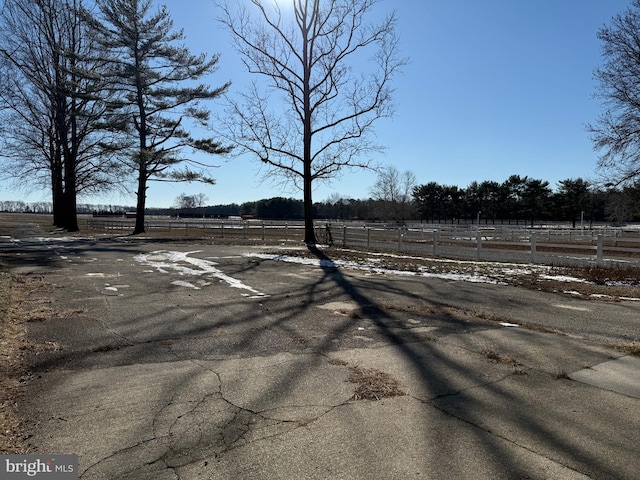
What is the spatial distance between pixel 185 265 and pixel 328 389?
9405mm

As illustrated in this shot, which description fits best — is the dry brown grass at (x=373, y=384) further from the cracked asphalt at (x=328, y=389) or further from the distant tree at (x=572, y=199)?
the distant tree at (x=572, y=199)

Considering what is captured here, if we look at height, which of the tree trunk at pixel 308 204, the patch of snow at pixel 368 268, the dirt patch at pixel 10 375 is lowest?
the dirt patch at pixel 10 375

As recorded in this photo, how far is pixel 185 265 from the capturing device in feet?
40.5

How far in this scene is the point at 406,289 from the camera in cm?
888

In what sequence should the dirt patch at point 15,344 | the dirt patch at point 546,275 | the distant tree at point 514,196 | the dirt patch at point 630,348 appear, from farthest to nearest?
the distant tree at point 514,196 < the dirt patch at point 546,275 < the dirt patch at point 630,348 < the dirt patch at point 15,344

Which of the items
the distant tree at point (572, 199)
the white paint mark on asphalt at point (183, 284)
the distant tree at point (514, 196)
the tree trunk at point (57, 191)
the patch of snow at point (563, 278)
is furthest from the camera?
the distant tree at point (514, 196)

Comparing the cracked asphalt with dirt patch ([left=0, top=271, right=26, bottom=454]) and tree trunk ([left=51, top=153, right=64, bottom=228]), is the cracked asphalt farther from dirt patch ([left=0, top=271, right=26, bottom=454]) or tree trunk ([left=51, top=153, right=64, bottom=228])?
tree trunk ([left=51, top=153, right=64, bottom=228])

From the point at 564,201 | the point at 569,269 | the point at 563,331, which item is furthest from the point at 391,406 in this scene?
the point at 564,201

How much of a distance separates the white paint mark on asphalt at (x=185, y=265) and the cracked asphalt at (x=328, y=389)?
194 cm

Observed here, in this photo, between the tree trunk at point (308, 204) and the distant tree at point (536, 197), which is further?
the distant tree at point (536, 197)

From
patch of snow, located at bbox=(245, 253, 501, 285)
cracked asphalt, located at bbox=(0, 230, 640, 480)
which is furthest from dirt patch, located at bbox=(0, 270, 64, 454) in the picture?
patch of snow, located at bbox=(245, 253, 501, 285)

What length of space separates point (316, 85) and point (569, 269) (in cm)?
1351

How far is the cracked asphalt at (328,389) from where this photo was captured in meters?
2.73

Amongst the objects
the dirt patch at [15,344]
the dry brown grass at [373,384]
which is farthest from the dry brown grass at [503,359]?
the dirt patch at [15,344]
